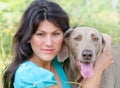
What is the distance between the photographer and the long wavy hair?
4.55 m

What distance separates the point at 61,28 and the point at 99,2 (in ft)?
10.5

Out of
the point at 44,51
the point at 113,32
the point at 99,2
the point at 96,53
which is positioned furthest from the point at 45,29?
the point at 99,2

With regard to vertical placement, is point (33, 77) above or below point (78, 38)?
below

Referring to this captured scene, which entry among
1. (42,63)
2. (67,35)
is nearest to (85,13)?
(67,35)

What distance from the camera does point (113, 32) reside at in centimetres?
723

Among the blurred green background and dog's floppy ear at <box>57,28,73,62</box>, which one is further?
the blurred green background

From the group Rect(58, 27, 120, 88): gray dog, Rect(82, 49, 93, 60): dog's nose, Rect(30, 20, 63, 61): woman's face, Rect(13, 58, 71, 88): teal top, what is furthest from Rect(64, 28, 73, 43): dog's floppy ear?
Rect(13, 58, 71, 88): teal top

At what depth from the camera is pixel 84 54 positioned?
14.9 feet

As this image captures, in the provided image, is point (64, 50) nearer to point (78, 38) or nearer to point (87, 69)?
point (78, 38)

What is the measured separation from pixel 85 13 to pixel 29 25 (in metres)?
3.06

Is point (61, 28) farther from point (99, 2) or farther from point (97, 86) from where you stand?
point (99, 2)

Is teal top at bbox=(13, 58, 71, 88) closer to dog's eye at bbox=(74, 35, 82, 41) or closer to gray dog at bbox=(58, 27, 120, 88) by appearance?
gray dog at bbox=(58, 27, 120, 88)

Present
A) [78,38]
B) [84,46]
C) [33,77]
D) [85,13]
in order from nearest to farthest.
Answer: [33,77] → [84,46] → [78,38] → [85,13]

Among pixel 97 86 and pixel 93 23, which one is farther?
pixel 93 23
